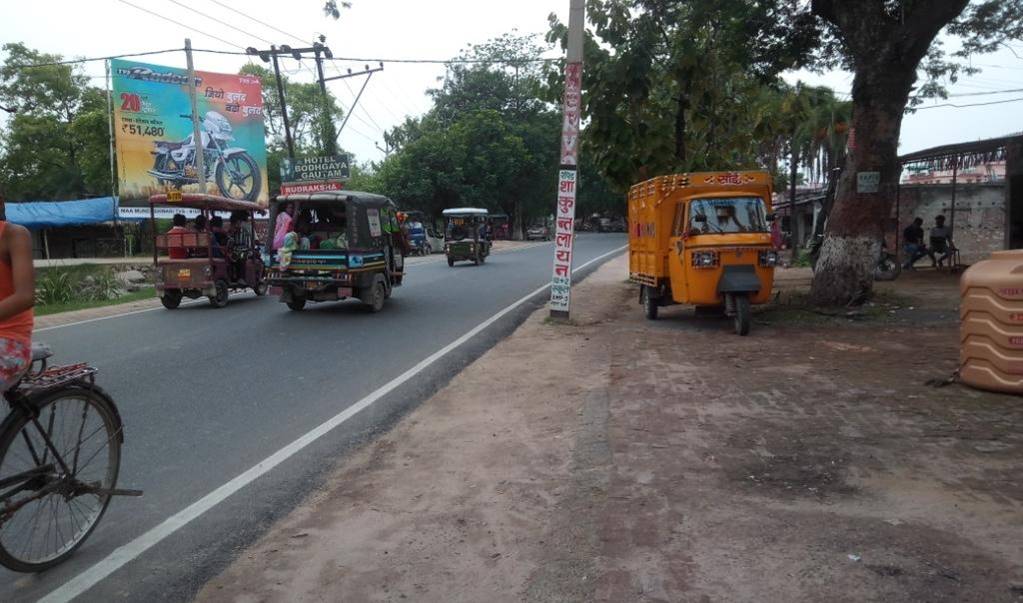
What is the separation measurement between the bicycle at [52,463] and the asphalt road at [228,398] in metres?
0.16

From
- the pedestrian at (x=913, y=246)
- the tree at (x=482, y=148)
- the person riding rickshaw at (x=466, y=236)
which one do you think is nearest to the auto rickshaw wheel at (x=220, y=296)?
the person riding rickshaw at (x=466, y=236)

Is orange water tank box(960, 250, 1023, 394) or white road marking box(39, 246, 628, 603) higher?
orange water tank box(960, 250, 1023, 394)

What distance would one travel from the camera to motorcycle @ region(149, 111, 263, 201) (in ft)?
114

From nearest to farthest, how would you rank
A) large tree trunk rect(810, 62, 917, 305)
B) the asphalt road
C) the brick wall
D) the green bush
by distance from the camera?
1. the asphalt road
2. large tree trunk rect(810, 62, 917, 305)
3. the green bush
4. the brick wall

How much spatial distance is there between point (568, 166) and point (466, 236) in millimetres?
17483

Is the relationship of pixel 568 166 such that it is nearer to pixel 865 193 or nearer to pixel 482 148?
pixel 865 193

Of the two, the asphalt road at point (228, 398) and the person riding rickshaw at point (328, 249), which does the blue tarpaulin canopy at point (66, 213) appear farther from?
the person riding rickshaw at point (328, 249)

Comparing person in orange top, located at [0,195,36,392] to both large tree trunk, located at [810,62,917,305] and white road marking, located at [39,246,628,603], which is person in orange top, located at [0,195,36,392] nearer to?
white road marking, located at [39,246,628,603]

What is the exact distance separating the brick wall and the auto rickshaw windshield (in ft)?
49.6

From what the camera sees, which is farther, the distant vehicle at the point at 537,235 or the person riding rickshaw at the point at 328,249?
the distant vehicle at the point at 537,235

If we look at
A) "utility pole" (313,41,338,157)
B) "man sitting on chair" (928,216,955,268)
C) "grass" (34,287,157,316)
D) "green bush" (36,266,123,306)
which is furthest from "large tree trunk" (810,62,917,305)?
"utility pole" (313,41,338,157)

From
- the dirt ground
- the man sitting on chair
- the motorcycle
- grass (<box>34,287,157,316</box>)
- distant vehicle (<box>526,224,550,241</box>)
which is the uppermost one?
the motorcycle

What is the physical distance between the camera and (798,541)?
373cm

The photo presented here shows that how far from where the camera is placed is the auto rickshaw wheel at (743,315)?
1060 centimetres
